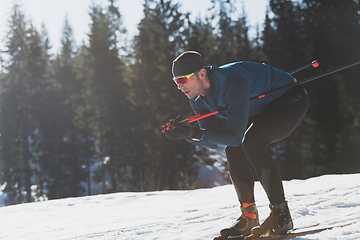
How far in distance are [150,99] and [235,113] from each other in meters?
17.2

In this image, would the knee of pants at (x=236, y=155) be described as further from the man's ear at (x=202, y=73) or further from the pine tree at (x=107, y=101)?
the pine tree at (x=107, y=101)

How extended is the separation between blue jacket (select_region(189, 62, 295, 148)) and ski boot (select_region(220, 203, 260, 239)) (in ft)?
1.86

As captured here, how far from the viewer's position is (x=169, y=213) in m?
3.79

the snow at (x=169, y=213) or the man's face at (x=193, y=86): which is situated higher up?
the man's face at (x=193, y=86)

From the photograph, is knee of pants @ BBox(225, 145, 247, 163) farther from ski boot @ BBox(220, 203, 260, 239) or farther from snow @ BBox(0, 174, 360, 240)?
snow @ BBox(0, 174, 360, 240)

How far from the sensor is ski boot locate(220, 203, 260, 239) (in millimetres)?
2400

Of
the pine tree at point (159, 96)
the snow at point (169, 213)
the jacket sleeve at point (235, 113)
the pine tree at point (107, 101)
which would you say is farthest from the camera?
the pine tree at point (107, 101)

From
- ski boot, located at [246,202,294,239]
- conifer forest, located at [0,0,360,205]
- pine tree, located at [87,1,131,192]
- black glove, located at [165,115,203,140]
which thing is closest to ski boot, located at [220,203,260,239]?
ski boot, located at [246,202,294,239]

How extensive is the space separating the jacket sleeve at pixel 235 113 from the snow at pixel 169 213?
0.99 metres

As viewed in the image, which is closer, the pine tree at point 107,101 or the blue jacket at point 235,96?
the blue jacket at point 235,96

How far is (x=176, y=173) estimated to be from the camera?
17.8 metres

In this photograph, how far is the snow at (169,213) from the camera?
9.57 feet

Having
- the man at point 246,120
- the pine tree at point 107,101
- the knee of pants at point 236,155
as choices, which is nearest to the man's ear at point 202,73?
the man at point 246,120

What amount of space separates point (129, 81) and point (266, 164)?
19.7m
